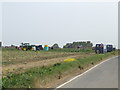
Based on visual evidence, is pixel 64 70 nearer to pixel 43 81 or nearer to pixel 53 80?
pixel 53 80

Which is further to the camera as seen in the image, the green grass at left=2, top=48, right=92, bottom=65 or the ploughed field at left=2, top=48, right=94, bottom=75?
the green grass at left=2, top=48, right=92, bottom=65

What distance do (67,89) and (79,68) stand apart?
528 inches

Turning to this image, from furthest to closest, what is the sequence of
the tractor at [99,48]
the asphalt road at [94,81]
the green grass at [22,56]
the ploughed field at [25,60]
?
the tractor at [99,48] → the green grass at [22,56] → the ploughed field at [25,60] → the asphalt road at [94,81]

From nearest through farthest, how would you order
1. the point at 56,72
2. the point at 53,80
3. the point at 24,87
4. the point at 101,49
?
the point at 24,87 → the point at 53,80 → the point at 56,72 → the point at 101,49

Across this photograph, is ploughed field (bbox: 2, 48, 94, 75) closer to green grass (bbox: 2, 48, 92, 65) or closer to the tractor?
green grass (bbox: 2, 48, 92, 65)

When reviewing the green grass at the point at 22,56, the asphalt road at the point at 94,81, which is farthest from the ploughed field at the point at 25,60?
the asphalt road at the point at 94,81

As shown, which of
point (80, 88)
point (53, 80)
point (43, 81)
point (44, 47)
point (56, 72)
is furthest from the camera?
point (44, 47)

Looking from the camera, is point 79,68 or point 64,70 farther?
point 79,68

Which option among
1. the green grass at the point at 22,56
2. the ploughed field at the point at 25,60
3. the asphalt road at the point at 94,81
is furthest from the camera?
the green grass at the point at 22,56

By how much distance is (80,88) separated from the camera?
14039mm

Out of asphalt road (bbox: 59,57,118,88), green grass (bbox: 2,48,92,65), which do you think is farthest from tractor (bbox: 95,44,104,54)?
asphalt road (bbox: 59,57,118,88)

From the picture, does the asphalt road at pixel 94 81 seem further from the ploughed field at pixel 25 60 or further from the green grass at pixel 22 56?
the green grass at pixel 22 56

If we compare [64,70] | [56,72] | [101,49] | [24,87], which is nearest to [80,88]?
[24,87]

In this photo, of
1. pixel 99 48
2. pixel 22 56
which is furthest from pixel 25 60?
pixel 99 48
